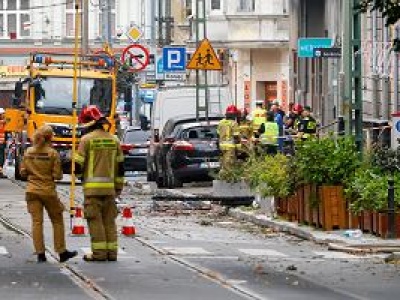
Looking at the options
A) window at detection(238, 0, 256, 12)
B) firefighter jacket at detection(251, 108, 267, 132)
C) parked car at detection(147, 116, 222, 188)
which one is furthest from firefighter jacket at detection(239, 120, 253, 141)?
window at detection(238, 0, 256, 12)

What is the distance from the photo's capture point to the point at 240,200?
108ft

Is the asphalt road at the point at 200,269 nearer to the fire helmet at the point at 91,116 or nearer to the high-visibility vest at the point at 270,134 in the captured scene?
the fire helmet at the point at 91,116

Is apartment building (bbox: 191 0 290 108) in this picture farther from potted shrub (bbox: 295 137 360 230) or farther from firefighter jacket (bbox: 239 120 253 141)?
potted shrub (bbox: 295 137 360 230)

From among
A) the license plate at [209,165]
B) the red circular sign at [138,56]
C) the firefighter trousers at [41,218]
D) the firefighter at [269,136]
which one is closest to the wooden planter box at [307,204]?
the firefighter trousers at [41,218]

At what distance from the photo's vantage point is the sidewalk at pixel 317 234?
937 inches

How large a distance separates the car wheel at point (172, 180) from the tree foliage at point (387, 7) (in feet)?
68.4

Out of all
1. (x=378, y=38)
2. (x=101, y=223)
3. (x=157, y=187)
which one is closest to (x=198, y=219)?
(x=101, y=223)

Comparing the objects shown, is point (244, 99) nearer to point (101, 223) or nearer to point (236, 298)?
Result: point (101, 223)

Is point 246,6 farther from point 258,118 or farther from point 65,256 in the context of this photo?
point 65,256

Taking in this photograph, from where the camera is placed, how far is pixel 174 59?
50.9 metres

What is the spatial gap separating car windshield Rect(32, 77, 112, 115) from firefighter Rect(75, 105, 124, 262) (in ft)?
83.9

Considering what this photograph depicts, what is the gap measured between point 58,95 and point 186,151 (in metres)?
8.31

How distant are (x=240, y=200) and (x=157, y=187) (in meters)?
9.78

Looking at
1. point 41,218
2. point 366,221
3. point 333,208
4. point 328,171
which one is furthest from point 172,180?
point 41,218
